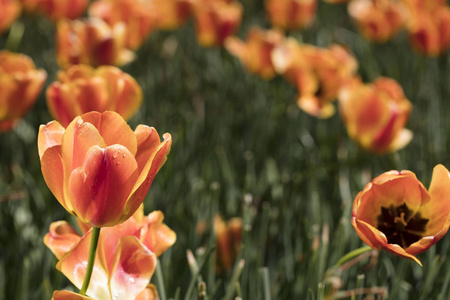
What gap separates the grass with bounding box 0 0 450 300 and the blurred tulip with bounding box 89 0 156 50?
20 cm

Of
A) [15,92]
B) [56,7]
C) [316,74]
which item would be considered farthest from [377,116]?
[56,7]

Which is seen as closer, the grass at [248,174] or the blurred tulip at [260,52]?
the grass at [248,174]

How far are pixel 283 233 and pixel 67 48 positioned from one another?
2.42 feet

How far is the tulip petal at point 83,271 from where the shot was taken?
0.66 meters

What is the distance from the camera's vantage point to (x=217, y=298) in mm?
912

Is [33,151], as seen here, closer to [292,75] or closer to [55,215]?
[55,215]

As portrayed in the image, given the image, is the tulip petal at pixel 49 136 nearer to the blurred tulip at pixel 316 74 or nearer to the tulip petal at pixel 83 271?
the tulip petal at pixel 83 271

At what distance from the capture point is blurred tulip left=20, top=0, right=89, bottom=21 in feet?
6.36

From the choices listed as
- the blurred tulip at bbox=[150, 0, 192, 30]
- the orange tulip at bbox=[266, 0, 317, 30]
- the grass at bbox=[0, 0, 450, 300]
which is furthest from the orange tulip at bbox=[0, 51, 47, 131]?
the orange tulip at bbox=[266, 0, 317, 30]

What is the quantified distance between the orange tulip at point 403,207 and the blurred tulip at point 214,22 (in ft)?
4.30

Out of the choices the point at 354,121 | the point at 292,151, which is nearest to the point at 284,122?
the point at 292,151

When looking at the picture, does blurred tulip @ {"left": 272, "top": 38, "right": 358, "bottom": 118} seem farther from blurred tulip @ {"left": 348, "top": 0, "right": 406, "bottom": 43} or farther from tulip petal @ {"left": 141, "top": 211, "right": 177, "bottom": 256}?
tulip petal @ {"left": 141, "top": 211, "right": 177, "bottom": 256}

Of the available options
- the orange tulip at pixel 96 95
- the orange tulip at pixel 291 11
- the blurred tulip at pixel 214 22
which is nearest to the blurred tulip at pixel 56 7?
the blurred tulip at pixel 214 22

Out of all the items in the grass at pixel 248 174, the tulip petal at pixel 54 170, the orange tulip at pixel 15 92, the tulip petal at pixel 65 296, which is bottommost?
the grass at pixel 248 174
